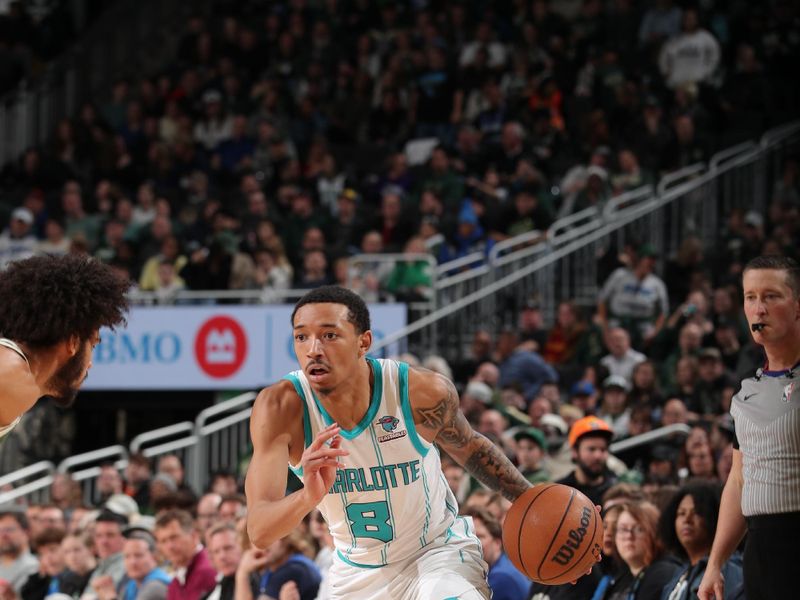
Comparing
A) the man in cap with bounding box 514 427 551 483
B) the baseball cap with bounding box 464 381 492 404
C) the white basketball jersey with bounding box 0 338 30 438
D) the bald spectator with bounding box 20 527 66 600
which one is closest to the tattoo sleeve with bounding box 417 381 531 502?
the white basketball jersey with bounding box 0 338 30 438

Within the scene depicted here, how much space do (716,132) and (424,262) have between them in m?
4.77

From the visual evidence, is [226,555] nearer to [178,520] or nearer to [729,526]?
[178,520]

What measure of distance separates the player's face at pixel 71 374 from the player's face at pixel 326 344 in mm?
1164

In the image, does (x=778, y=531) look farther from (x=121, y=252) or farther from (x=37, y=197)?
(x=37, y=197)

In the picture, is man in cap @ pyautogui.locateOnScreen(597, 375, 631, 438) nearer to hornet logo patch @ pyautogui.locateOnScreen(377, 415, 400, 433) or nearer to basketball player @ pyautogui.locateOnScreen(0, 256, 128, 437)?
hornet logo patch @ pyautogui.locateOnScreen(377, 415, 400, 433)

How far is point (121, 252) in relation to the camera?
17625 millimetres

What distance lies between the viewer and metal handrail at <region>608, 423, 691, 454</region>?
38.3 ft

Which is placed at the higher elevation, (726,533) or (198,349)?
(198,349)

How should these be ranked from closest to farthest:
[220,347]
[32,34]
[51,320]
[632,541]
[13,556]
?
[51,320] < [632,541] < [13,556] < [220,347] < [32,34]

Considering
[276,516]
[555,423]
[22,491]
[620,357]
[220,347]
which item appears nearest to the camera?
[276,516]

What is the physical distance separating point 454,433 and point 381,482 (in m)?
0.46

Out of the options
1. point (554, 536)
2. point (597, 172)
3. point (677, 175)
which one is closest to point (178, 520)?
point (554, 536)

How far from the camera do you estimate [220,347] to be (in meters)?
15.7

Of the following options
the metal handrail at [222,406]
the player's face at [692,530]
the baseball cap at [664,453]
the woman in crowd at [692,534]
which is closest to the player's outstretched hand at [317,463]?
the woman in crowd at [692,534]
